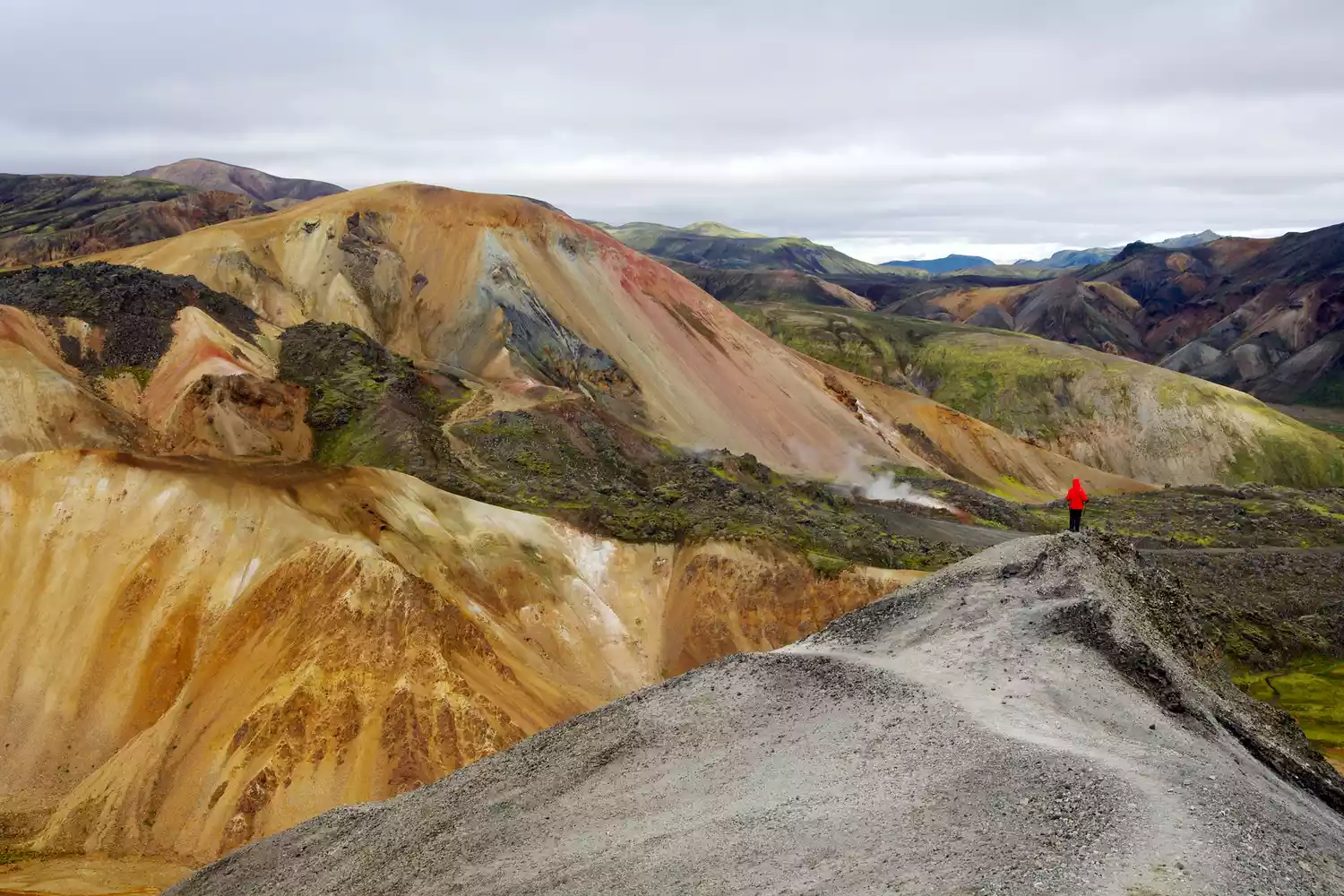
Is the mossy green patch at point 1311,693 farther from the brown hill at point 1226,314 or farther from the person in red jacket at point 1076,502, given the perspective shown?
the brown hill at point 1226,314

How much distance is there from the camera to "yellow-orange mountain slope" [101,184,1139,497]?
68.4 m

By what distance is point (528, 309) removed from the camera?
231 ft

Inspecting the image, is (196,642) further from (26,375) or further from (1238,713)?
(1238,713)

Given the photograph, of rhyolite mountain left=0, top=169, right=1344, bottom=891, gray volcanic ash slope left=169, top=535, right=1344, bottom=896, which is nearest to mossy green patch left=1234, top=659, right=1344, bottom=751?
rhyolite mountain left=0, top=169, right=1344, bottom=891

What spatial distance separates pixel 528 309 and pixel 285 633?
4244 centimetres

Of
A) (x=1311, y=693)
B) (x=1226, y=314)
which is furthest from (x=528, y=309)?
(x=1226, y=314)

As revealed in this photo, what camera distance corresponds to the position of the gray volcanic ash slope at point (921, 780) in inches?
528

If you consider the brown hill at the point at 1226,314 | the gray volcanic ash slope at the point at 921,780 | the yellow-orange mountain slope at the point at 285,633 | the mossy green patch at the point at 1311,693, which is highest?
the brown hill at the point at 1226,314

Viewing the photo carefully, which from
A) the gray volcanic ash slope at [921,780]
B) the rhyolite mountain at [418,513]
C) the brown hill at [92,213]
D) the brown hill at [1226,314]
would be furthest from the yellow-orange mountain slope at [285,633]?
the brown hill at [1226,314]

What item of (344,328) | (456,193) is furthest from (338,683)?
(456,193)

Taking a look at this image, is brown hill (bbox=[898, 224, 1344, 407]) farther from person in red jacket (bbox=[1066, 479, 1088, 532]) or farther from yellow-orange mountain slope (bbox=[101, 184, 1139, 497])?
person in red jacket (bbox=[1066, 479, 1088, 532])

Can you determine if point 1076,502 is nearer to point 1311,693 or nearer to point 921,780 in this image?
point 921,780

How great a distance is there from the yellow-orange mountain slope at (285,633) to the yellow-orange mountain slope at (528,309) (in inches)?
982

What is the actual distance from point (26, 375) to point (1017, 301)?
6973 inches
